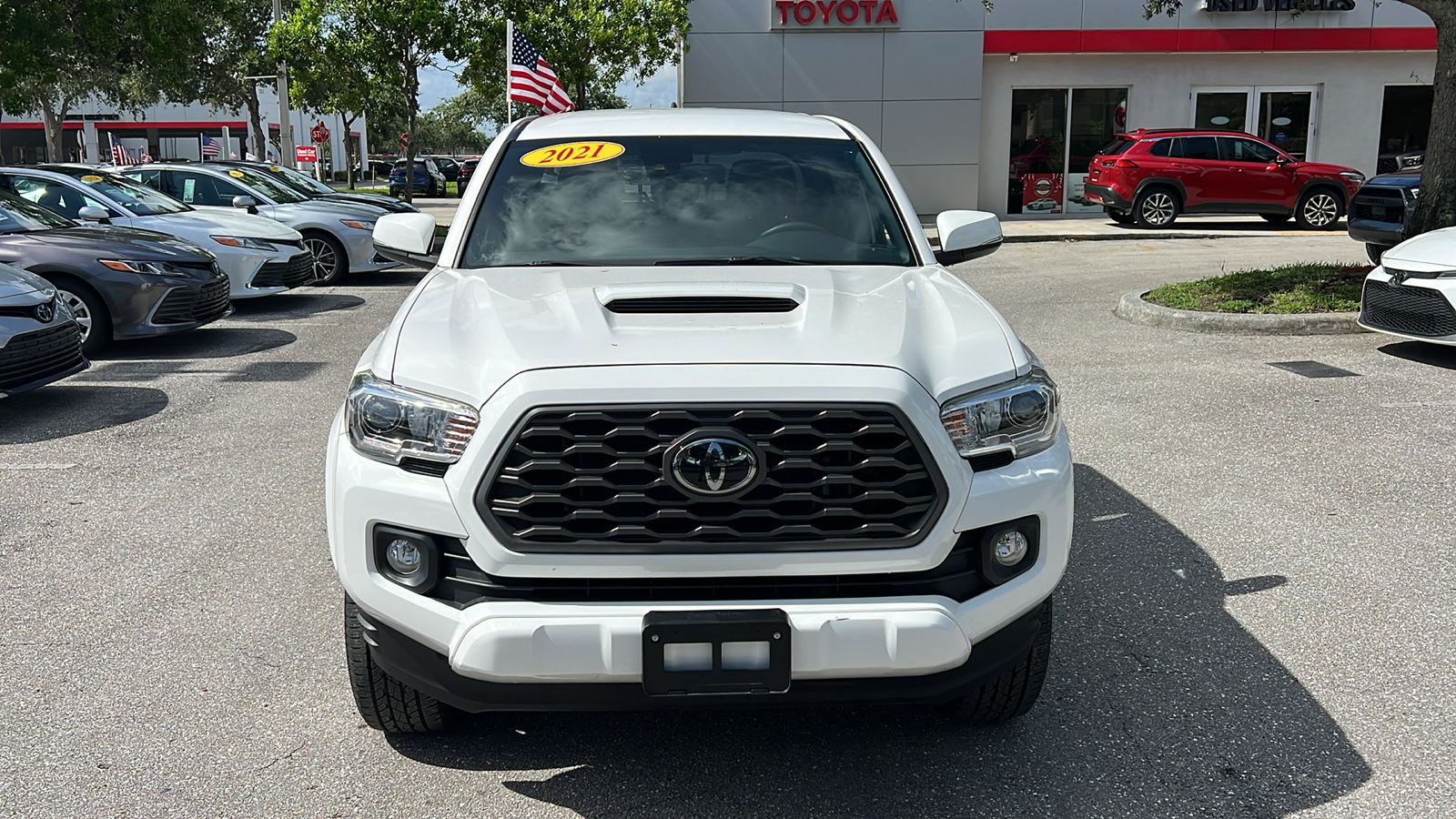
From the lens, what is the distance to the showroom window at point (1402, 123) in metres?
26.0

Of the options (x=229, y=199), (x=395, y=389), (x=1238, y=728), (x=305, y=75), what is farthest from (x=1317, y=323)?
(x=305, y=75)

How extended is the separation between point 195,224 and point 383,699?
1050 centimetres

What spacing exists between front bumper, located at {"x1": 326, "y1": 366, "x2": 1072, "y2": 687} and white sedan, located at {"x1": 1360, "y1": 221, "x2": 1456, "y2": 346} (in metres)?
6.80

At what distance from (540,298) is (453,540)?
86 cm

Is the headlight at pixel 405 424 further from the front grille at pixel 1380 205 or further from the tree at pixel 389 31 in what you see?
the tree at pixel 389 31

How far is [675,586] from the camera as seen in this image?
2717 millimetres

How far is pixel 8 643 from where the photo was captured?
403 centimetres

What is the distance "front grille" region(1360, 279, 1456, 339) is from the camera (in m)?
8.11

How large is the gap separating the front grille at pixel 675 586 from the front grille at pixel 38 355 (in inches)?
225

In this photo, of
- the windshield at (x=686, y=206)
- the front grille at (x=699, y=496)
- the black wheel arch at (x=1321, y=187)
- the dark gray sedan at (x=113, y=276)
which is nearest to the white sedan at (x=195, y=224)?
the dark gray sedan at (x=113, y=276)

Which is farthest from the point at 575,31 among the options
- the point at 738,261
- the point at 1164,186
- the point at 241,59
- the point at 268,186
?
the point at 241,59

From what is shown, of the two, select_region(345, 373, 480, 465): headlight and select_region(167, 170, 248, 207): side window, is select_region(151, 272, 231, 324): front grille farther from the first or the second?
select_region(345, 373, 480, 465): headlight

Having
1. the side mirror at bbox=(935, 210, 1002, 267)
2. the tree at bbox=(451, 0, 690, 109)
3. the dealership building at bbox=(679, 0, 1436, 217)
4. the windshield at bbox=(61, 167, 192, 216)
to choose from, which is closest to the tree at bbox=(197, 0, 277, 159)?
the tree at bbox=(451, 0, 690, 109)

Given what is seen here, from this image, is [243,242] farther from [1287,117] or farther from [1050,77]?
[1287,117]
